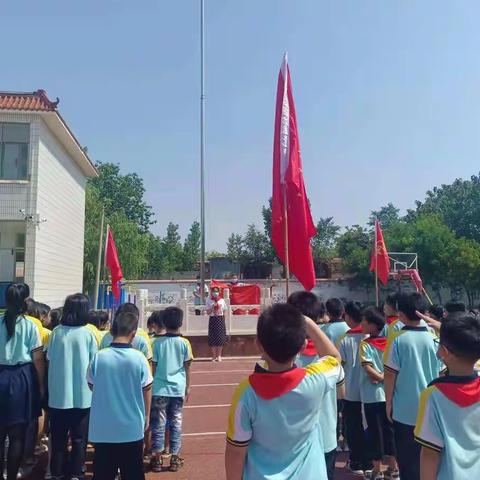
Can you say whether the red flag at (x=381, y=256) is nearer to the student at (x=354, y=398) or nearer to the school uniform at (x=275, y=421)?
the student at (x=354, y=398)

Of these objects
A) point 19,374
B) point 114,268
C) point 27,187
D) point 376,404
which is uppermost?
point 27,187

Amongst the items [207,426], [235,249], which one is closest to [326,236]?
[235,249]

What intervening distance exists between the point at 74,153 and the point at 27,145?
417cm

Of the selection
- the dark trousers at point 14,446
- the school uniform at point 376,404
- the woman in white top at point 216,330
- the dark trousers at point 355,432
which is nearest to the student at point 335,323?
the school uniform at point 376,404

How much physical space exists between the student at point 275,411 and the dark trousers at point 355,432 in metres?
2.72

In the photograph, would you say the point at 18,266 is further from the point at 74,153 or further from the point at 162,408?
the point at 162,408

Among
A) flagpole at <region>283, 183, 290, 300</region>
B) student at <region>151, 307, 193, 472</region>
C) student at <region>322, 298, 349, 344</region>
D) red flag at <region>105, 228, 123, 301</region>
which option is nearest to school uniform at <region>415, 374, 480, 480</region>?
flagpole at <region>283, 183, 290, 300</region>

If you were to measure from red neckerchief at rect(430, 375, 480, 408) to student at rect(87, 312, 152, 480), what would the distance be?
6.75ft

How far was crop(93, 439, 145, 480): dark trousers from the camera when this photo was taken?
11.4 feet

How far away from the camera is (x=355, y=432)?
4.63 meters

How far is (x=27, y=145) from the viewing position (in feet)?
Answer: 48.2

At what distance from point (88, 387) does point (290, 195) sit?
2560 mm

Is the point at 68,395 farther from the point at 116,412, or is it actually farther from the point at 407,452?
the point at 407,452

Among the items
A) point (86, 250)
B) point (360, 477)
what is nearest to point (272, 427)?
point (360, 477)
